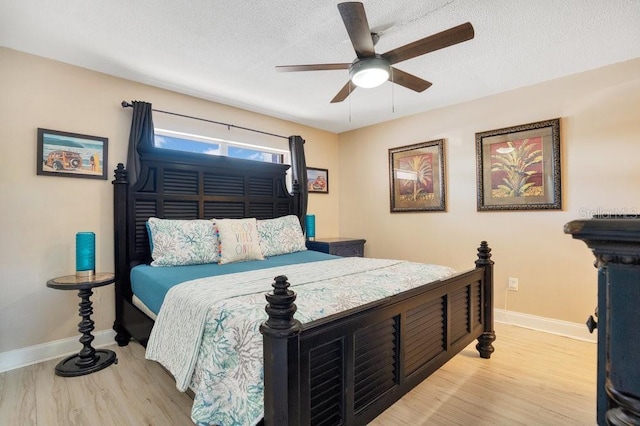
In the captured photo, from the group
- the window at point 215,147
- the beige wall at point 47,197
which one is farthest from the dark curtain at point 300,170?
the beige wall at point 47,197

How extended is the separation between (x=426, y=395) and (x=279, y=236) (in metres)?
2.02

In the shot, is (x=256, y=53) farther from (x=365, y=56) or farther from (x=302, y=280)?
(x=302, y=280)

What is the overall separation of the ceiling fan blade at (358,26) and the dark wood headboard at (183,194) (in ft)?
6.85

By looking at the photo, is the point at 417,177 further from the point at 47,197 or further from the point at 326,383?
the point at 47,197

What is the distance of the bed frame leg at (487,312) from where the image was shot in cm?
259

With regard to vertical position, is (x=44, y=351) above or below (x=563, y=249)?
below

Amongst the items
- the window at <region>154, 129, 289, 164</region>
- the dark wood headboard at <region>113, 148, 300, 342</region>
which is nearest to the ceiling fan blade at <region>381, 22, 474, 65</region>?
the dark wood headboard at <region>113, 148, 300, 342</region>

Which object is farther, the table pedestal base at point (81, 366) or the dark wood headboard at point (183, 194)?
the dark wood headboard at point (183, 194)

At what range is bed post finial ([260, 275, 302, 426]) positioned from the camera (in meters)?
1.17

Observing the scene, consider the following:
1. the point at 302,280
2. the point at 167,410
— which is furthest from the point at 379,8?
the point at 167,410

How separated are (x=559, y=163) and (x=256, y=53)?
2959mm

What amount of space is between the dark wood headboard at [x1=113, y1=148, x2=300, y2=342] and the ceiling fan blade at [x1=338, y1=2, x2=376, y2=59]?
2.09m

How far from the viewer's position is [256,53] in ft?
8.52

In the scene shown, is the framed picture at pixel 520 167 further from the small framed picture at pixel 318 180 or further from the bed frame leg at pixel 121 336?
the bed frame leg at pixel 121 336
